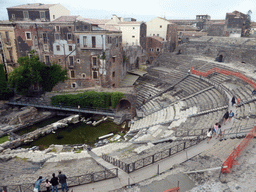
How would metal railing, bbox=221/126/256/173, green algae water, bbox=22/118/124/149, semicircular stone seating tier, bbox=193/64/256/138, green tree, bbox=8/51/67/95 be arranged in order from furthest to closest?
1. green tree, bbox=8/51/67/95
2. green algae water, bbox=22/118/124/149
3. semicircular stone seating tier, bbox=193/64/256/138
4. metal railing, bbox=221/126/256/173

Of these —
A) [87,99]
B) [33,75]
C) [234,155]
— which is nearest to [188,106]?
[234,155]

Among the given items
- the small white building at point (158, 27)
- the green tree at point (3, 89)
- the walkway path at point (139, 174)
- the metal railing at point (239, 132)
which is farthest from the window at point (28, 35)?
the metal railing at point (239, 132)

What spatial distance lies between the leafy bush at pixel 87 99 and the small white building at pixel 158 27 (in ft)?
78.1

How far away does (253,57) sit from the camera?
2889cm

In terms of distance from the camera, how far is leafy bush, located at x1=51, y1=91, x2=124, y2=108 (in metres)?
27.7

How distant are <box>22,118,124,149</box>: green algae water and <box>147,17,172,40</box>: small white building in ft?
89.4

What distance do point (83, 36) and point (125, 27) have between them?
44.8 feet

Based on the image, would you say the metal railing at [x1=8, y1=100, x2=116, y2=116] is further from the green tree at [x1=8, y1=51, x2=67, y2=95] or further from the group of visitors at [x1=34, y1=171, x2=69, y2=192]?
the group of visitors at [x1=34, y1=171, x2=69, y2=192]

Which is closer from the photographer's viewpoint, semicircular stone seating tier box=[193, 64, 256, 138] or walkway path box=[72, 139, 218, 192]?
walkway path box=[72, 139, 218, 192]

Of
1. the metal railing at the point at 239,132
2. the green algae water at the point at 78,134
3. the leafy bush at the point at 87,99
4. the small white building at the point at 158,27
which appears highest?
the small white building at the point at 158,27

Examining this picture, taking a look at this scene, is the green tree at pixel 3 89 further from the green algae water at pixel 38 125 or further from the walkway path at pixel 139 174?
the walkway path at pixel 139 174

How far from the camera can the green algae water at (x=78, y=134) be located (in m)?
22.0

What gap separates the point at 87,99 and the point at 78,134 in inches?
234

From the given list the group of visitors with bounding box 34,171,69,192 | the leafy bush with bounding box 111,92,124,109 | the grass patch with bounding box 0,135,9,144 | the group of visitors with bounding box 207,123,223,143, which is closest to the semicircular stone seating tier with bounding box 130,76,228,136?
the group of visitors with bounding box 207,123,223,143
